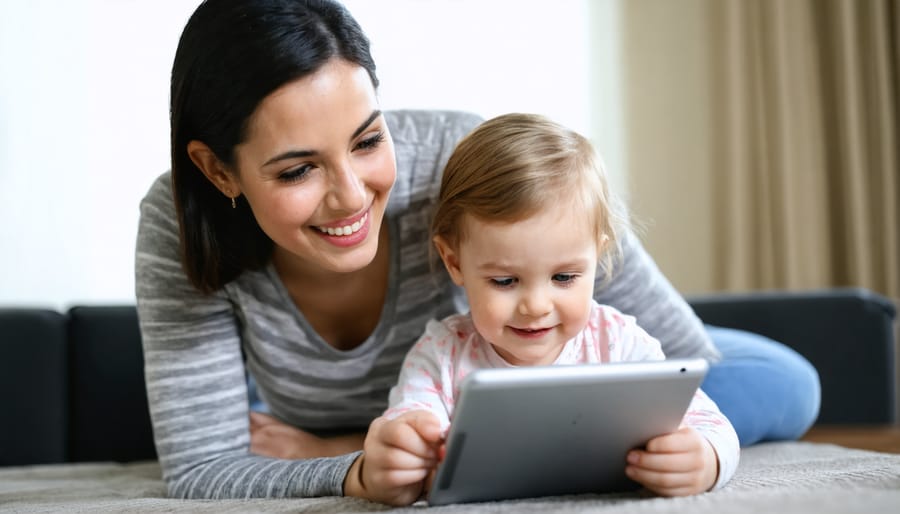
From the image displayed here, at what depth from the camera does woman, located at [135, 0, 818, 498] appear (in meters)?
1.21

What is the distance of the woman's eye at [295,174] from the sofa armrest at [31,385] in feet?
3.66

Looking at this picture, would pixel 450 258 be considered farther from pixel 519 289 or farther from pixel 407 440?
pixel 407 440

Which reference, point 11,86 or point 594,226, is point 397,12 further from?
point 594,226

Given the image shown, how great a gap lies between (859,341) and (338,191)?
148 cm

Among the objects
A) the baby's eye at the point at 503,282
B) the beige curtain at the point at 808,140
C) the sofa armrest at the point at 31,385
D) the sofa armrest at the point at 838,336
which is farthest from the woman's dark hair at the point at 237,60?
the beige curtain at the point at 808,140

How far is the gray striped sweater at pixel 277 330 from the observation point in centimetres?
142

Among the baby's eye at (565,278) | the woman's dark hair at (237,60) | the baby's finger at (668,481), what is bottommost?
the baby's finger at (668,481)

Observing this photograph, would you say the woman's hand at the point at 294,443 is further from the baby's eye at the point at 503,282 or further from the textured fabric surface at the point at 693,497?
the baby's eye at the point at 503,282

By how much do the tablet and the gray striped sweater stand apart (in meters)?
0.44

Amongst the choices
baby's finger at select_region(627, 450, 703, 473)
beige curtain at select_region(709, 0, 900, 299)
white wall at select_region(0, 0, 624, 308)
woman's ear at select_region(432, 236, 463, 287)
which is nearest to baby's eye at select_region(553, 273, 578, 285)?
woman's ear at select_region(432, 236, 463, 287)

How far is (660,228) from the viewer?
3486 millimetres

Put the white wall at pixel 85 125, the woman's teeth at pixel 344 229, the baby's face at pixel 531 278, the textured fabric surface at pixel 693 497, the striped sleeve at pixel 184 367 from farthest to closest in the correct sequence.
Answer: the white wall at pixel 85 125 → the striped sleeve at pixel 184 367 → the woman's teeth at pixel 344 229 → the baby's face at pixel 531 278 → the textured fabric surface at pixel 693 497

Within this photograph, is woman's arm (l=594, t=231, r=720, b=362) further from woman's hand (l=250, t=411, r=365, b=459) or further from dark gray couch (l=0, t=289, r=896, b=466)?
dark gray couch (l=0, t=289, r=896, b=466)

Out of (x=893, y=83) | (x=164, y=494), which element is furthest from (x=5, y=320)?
(x=893, y=83)
